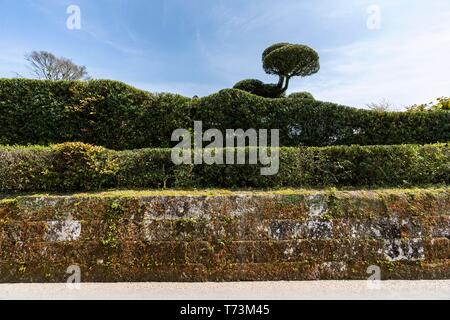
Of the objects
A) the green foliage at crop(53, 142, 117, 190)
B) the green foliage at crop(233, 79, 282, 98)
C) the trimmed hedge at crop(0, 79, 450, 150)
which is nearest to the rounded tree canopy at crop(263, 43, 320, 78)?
the green foliage at crop(233, 79, 282, 98)

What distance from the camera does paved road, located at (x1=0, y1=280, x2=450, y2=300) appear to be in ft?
12.1

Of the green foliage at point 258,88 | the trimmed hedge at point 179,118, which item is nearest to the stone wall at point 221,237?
the trimmed hedge at point 179,118

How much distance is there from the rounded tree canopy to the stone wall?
30.6 feet

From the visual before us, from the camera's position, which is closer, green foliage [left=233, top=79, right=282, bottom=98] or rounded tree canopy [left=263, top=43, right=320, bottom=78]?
rounded tree canopy [left=263, top=43, right=320, bottom=78]

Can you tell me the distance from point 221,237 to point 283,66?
34.6 ft

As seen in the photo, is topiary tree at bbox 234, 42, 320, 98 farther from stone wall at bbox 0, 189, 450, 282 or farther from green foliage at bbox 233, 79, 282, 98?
stone wall at bbox 0, 189, 450, 282

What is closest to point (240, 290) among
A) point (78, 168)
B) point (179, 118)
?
point (78, 168)

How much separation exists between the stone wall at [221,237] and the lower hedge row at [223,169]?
74 centimetres

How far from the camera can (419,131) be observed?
6.73 m

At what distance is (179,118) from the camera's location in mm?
6809

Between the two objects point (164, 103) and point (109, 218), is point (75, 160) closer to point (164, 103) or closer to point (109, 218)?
point (109, 218)

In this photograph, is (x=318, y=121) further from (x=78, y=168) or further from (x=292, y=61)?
(x=292, y=61)

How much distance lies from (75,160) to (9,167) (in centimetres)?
123
